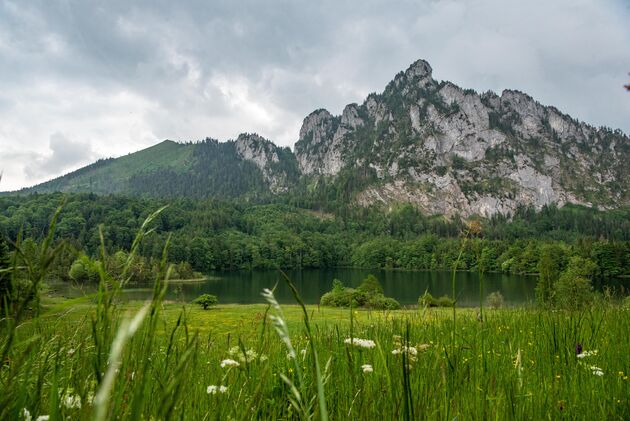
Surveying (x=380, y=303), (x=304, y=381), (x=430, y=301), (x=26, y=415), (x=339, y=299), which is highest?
(x=26, y=415)

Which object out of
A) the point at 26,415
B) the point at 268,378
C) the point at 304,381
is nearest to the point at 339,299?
the point at 304,381

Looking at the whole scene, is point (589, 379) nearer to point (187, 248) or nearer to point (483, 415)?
point (483, 415)

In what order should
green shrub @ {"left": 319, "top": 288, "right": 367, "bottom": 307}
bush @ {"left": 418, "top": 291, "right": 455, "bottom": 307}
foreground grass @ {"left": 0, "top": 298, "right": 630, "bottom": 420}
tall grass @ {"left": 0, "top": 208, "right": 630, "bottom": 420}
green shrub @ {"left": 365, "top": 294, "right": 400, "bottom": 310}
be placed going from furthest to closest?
green shrub @ {"left": 319, "top": 288, "right": 367, "bottom": 307} → green shrub @ {"left": 365, "top": 294, "right": 400, "bottom": 310} → bush @ {"left": 418, "top": 291, "right": 455, "bottom": 307} → foreground grass @ {"left": 0, "top": 298, "right": 630, "bottom": 420} → tall grass @ {"left": 0, "top": 208, "right": 630, "bottom": 420}

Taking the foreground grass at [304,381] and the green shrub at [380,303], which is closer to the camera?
the foreground grass at [304,381]

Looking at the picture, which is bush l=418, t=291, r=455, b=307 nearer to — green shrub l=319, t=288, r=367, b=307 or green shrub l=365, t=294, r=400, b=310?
green shrub l=365, t=294, r=400, b=310

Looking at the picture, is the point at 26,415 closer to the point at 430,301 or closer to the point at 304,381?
the point at 304,381

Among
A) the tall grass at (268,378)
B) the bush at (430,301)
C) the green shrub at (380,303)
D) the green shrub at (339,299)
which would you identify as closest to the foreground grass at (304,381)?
the tall grass at (268,378)

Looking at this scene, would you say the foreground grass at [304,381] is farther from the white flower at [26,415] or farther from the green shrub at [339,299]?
the green shrub at [339,299]

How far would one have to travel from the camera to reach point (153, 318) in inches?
39.4

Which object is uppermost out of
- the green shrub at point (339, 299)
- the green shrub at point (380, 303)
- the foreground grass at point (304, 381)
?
the foreground grass at point (304, 381)

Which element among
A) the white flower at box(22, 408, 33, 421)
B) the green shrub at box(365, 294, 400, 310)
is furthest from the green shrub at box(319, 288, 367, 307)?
the white flower at box(22, 408, 33, 421)

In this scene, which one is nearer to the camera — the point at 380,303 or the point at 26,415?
the point at 26,415

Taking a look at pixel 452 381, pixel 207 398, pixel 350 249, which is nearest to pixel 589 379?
pixel 452 381

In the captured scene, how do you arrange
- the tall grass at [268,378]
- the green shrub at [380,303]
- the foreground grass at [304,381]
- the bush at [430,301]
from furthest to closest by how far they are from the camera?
the green shrub at [380,303]
the bush at [430,301]
the foreground grass at [304,381]
the tall grass at [268,378]
